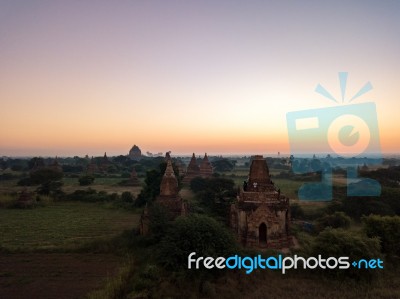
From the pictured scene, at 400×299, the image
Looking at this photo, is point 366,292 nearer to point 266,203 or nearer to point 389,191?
point 266,203

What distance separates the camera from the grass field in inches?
778

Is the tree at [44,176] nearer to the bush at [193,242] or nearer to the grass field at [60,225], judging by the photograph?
the grass field at [60,225]

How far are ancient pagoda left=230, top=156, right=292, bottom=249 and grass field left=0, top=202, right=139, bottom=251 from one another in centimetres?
961

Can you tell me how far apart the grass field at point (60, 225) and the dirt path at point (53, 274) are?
1.70m

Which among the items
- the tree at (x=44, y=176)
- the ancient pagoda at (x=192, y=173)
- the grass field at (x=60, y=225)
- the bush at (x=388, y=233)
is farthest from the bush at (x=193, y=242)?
the tree at (x=44, y=176)

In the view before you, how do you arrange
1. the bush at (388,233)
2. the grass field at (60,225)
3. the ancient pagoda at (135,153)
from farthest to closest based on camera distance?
1. the ancient pagoda at (135,153)
2. the grass field at (60,225)
3. the bush at (388,233)

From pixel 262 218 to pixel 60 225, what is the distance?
686 inches

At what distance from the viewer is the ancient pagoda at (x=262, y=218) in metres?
17.2

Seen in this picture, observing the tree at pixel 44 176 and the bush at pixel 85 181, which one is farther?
the bush at pixel 85 181

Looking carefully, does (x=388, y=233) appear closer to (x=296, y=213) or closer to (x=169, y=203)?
(x=296, y=213)

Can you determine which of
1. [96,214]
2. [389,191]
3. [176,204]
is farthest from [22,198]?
[389,191]

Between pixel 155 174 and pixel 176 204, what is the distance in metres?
15.4

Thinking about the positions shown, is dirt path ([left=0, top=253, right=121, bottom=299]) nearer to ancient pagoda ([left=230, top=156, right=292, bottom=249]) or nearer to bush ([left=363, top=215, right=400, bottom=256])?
ancient pagoda ([left=230, top=156, right=292, bottom=249])

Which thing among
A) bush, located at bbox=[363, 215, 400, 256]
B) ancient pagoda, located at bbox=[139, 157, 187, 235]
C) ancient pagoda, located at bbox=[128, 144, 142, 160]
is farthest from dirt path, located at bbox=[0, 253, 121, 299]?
ancient pagoda, located at bbox=[128, 144, 142, 160]
